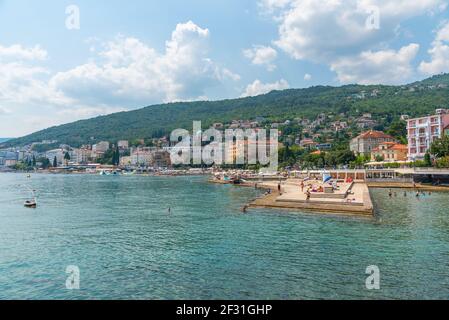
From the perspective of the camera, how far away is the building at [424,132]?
73312 millimetres

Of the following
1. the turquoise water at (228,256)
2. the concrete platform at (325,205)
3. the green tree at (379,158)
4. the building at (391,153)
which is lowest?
the turquoise water at (228,256)

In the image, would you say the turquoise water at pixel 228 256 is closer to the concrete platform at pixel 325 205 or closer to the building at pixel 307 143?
the concrete platform at pixel 325 205

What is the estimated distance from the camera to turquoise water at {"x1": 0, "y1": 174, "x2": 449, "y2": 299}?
14.4 m

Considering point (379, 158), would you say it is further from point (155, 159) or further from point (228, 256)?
point (155, 159)

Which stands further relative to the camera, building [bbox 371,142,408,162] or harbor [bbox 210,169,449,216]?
building [bbox 371,142,408,162]

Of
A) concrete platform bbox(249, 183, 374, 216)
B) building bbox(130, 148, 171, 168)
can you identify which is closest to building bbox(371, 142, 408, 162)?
concrete platform bbox(249, 183, 374, 216)

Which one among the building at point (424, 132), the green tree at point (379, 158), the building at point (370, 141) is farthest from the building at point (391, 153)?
the building at point (370, 141)

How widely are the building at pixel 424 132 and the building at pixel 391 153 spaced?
25.0 feet

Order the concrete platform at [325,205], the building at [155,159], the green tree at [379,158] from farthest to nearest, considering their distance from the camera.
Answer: the building at [155,159], the green tree at [379,158], the concrete platform at [325,205]

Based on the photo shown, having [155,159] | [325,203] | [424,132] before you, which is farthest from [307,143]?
[325,203]

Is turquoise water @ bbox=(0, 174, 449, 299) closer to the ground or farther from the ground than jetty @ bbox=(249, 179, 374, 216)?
closer to the ground

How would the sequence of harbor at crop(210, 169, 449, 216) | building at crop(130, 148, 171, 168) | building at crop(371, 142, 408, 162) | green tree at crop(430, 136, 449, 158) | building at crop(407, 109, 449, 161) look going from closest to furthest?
harbor at crop(210, 169, 449, 216), green tree at crop(430, 136, 449, 158), building at crop(407, 109, 449, 161), building at crop(371, 142, 408, 162), building at crop(130, 148, 171, 168)

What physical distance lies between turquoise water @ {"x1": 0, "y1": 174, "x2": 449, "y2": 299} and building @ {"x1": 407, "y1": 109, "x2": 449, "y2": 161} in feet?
159

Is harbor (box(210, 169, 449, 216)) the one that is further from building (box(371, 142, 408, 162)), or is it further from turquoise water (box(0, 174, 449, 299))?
building (box(371, 142, 408, 162))
